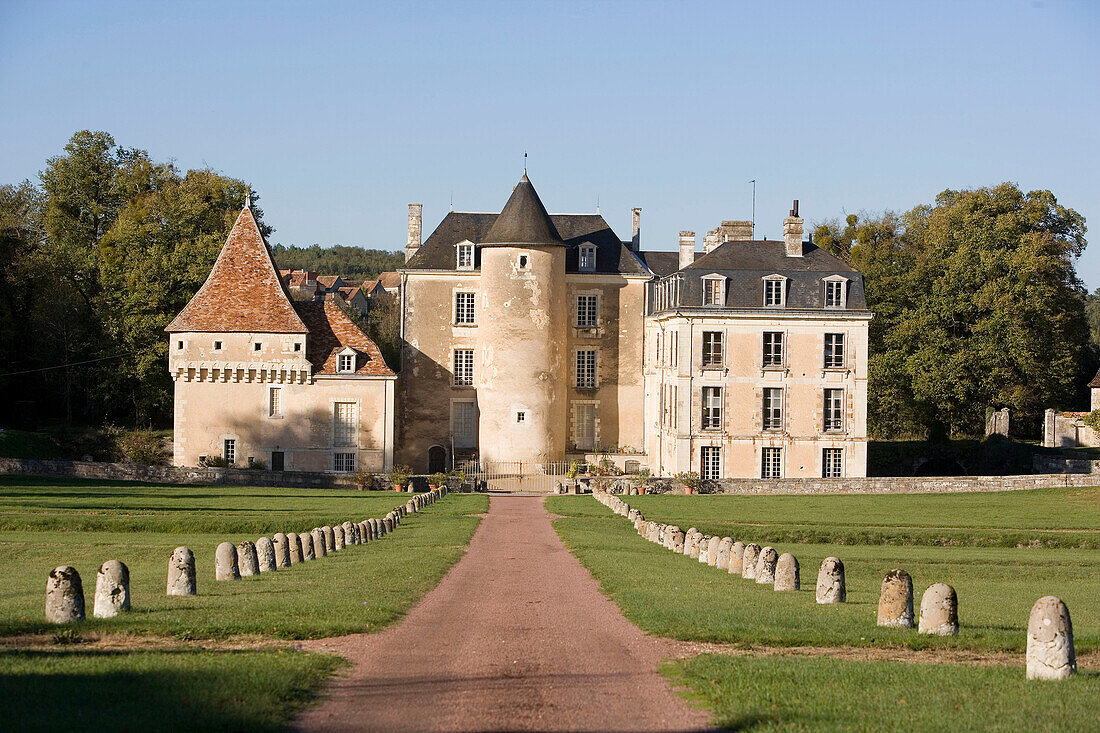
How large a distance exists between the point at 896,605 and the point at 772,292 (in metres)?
36.4

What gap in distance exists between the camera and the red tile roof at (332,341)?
161ft

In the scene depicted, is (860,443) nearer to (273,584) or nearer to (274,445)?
(274,445)

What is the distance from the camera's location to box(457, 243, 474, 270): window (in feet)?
179

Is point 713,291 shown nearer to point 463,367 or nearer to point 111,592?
point 463,367

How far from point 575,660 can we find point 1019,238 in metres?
50.0

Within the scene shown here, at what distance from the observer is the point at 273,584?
55.7ft

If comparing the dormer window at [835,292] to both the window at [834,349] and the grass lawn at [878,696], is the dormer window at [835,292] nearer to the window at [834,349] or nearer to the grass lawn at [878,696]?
the window at [834,349]

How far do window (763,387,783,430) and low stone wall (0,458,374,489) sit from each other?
17.1 meters

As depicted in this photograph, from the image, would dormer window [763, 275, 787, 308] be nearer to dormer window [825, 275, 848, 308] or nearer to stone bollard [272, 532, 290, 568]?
dormer window [825, 275, 848, 308]

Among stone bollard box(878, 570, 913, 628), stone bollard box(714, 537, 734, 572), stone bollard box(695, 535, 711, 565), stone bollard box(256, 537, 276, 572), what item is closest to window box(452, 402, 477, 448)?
stone bollard box(695, 535, 711, 565)

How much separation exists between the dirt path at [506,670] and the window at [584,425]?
37406 millimetres

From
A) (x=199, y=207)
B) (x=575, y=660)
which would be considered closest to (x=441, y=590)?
(x=575, y=660)

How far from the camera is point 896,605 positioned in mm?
13484

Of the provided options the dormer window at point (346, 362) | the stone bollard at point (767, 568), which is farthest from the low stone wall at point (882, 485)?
the stone bollard at point (767, 568)
